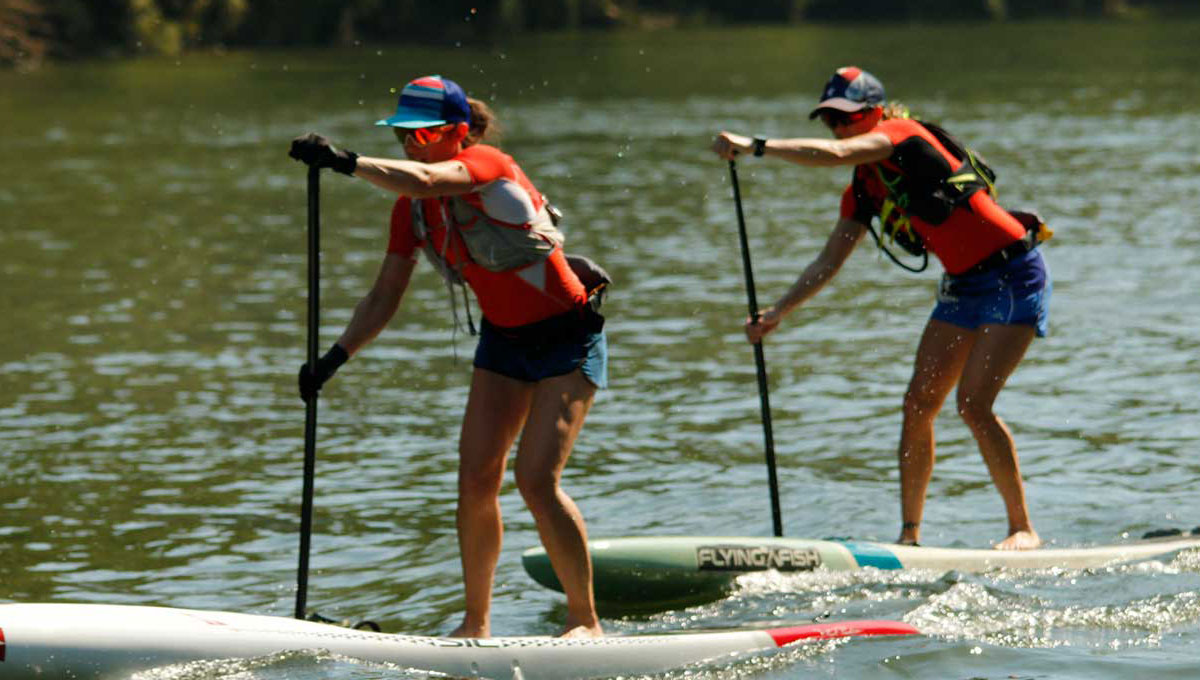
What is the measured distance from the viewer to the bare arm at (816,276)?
9594 mm

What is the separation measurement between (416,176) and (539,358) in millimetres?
1117

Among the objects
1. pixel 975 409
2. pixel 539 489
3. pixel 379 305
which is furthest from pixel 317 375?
pixel 975 409

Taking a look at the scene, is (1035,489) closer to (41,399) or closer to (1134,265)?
(41,399)

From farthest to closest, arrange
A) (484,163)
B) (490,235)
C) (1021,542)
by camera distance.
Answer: (1021,542)
(490,235)
(484,163)

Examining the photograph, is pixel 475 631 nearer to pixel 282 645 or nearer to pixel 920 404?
pixel 282 645

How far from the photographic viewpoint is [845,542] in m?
9.29

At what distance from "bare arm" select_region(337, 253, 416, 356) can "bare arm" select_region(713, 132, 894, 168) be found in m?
1.49

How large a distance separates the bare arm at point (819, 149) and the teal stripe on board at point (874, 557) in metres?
1.87

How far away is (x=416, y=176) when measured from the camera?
699 cm

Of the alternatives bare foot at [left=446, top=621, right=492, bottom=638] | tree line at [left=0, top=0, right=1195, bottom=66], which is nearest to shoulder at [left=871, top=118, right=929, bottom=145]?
bare foot at [left=446, top=621, right=492, bottom=638]

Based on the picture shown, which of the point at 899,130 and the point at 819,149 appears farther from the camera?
the point at 899,130

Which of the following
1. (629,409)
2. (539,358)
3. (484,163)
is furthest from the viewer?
(629,409)

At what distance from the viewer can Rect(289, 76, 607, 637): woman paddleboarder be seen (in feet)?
24.4

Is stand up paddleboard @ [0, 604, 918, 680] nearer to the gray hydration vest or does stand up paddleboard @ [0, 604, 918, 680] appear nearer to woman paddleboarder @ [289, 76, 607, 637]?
woman paddleboarder @ [289, 76, 607, 637]
